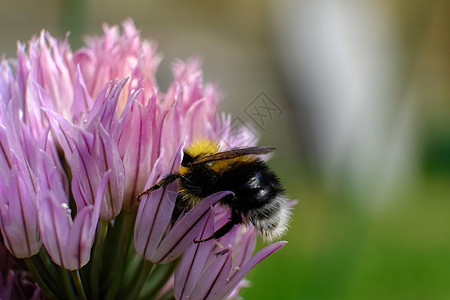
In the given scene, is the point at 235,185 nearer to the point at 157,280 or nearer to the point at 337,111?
the point at 157,280

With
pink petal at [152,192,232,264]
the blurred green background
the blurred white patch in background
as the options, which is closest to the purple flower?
pink petal at [152,192,232,264]

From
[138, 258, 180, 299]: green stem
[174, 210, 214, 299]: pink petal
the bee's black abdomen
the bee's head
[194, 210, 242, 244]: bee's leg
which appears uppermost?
the bee's head

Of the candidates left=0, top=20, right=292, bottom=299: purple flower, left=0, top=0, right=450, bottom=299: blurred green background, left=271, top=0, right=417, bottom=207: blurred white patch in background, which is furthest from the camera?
left=271, top=0, right=417, bottom=207: blurred white patch in background

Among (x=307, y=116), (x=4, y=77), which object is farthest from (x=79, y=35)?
(x=307, y=116)

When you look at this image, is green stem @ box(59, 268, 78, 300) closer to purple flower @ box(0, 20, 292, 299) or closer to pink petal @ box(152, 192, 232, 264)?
purple flower @ box(0, 20, 292, 299)

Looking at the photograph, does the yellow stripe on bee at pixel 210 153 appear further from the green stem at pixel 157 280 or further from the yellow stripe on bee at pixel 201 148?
the green stem at pixel 157 280

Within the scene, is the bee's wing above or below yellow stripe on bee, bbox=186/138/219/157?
below

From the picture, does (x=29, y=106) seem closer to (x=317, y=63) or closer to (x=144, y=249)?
(x=144, y=249)

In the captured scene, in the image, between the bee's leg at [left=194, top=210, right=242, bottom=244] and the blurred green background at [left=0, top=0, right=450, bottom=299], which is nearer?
the bee's leg at [left=194, top=210, right=242, bottom=244]
